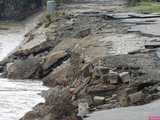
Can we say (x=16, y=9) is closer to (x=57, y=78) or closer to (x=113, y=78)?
(x=57, y=78)

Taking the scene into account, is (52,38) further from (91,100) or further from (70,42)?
(91,100)

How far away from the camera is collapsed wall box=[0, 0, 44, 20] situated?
43.8 m

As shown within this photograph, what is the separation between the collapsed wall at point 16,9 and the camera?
43.8m

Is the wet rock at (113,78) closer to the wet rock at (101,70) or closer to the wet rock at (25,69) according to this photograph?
the wet rock at (101,70)

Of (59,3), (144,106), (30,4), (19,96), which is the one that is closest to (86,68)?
(19,96)

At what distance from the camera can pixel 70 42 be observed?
2167cm

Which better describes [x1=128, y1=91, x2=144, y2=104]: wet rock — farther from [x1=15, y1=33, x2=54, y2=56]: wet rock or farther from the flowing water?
[x1=15, y1=33, x2=54, y2=56]: wet rock

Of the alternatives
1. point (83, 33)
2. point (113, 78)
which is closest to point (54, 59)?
point (83, 33)

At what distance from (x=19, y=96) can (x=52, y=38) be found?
727 centimetres

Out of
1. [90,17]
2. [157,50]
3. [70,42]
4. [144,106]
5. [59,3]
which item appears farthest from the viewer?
[59,3]

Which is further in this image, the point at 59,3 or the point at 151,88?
the point at 59,3


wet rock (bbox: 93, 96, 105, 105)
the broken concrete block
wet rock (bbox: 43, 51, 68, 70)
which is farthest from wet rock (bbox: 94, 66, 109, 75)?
wet rock (bbox: 43, 51, 68, 70)

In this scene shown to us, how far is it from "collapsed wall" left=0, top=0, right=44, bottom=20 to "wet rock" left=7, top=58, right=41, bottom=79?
77.2 feet

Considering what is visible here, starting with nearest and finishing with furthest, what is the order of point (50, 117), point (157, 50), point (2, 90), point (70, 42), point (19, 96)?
point (50, 117), point (157, 50), point (19, 96), point (2, 90), point (70, 42)
